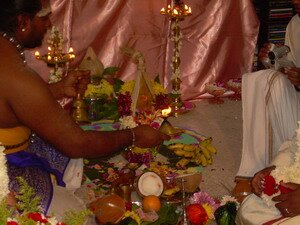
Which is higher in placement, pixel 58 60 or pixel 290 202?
pixel 58 60

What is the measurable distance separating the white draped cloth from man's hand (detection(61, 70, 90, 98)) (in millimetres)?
1011

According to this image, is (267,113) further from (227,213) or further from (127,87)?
(127,87)

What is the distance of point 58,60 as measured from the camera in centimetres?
475

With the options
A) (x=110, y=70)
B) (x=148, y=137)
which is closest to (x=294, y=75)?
(x=148, y=137)

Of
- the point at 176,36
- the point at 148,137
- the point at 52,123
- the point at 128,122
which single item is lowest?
the point at 128,122

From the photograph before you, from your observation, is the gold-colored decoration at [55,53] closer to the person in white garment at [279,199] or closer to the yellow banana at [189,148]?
the yellow banana at [189,148]

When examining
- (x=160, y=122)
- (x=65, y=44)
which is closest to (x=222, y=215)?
(x=160, y=122)

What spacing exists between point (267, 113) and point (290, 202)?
1.08m

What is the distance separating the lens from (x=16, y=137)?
8.68 feet

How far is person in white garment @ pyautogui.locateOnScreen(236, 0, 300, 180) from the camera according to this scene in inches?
139

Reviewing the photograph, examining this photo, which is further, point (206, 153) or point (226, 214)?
point (206, 153)

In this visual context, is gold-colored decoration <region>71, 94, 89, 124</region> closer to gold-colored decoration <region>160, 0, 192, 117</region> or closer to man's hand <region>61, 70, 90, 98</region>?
gold-colored decoration <region>160, 0, 192, 117</region>

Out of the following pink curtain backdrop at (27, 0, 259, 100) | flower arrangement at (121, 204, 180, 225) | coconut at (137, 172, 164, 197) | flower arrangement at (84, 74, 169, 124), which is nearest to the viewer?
flower arrangement at (121, 204, 180, 225)

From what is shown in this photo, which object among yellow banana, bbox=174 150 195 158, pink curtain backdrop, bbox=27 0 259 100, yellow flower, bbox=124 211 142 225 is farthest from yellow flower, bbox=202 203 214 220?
pink curtain backdrop, bbox=27 0 259 100
